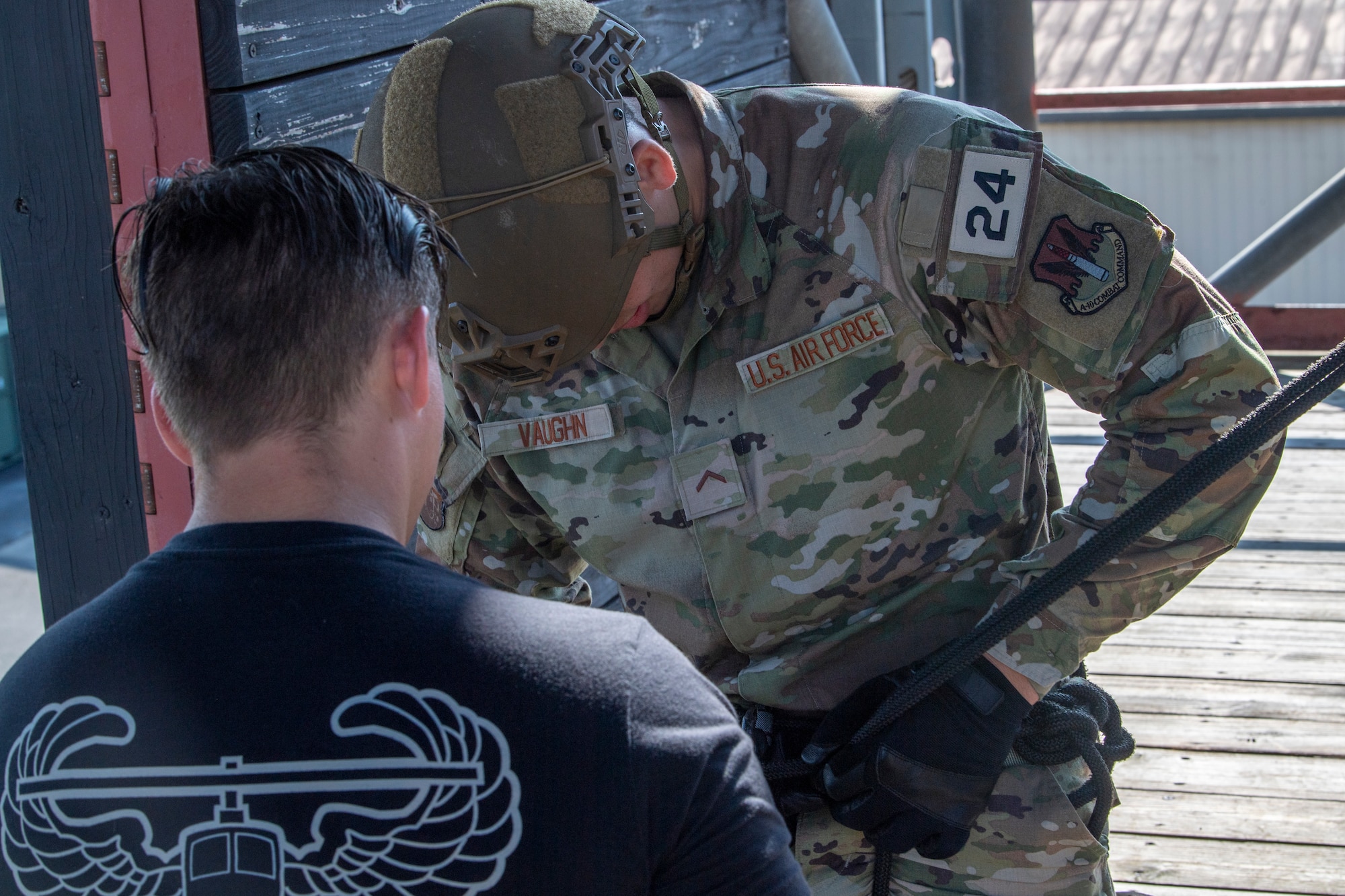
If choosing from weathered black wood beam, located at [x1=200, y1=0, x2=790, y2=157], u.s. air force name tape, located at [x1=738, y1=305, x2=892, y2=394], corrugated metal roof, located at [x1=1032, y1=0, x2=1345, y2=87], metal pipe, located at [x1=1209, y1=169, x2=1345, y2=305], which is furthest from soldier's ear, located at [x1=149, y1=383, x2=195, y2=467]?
corrugated metal roof, located at [x1=1032, y1=0, x2=1345, y2=87]

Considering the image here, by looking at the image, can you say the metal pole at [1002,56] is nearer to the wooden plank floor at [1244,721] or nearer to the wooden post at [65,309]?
the wooden plank floor at [1244,721]

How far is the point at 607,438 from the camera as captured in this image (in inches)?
67.7

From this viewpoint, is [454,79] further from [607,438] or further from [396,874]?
[396,874]

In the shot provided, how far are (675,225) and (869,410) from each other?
33 cm

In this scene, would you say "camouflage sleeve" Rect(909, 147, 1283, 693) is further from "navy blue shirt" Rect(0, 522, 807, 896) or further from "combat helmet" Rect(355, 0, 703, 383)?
"navy blue shirt" Rect(0, 522, 807, 896)

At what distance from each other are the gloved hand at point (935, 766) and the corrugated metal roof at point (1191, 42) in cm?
1195

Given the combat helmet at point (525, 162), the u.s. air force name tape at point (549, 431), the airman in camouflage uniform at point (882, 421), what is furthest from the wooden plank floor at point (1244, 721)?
the combat helmet at point (525, 162)

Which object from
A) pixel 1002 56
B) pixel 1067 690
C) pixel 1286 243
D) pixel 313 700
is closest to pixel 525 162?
pixel 313 700

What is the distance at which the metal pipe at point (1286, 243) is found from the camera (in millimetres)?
5172

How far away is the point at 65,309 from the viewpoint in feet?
6.12

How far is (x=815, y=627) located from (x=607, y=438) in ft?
1.22

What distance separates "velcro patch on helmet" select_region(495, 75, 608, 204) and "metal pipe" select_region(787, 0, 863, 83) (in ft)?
6.91

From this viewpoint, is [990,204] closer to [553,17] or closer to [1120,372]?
[1120,372]

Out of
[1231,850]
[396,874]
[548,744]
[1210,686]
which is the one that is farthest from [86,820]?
[1210,686]
